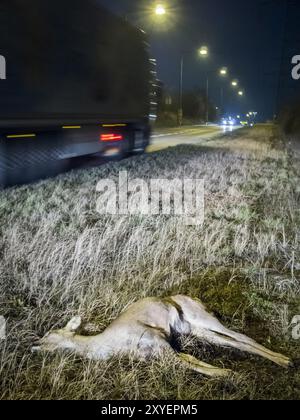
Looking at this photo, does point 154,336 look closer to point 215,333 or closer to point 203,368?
point 203,368

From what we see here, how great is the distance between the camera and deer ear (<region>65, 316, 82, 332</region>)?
3.06 metres

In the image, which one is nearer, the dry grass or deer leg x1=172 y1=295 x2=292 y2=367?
the dry grass

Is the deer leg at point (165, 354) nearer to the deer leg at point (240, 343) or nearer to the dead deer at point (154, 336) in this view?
the dead deer at point (154, 336)

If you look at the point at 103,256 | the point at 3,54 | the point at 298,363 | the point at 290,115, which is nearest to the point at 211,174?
the point at 3,54

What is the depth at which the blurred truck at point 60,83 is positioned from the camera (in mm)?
7802

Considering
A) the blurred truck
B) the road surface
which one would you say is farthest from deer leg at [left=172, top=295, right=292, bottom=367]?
the road surface

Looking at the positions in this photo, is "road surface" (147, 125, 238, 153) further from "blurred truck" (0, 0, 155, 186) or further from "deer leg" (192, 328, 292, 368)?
"deer leg" (192, 328, 292, 368)

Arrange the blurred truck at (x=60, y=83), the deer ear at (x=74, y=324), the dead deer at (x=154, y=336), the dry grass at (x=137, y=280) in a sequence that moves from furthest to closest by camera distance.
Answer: the blurred truck at (x=60, y=83)
the deer ear at (x=74, y=324)
the dead deer at (x=154, y=336)
the dry grass at (x=137, y=280)

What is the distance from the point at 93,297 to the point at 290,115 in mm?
28914

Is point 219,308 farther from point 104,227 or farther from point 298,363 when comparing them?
point 104,227

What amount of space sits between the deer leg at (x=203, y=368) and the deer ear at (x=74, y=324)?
80 centimetres

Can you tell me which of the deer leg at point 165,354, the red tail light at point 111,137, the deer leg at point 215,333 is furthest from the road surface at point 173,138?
the deer leg at point 165,354

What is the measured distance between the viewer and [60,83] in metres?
9.21

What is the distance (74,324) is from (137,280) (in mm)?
995
